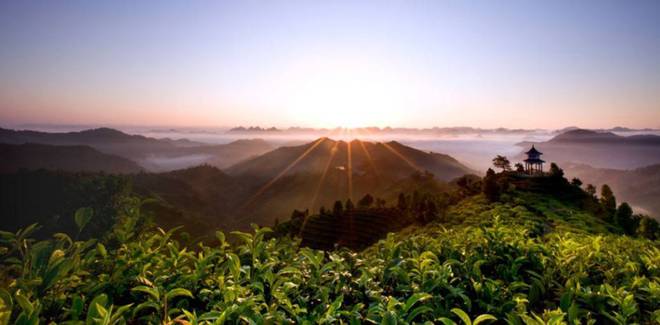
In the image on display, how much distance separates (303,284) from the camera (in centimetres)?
230

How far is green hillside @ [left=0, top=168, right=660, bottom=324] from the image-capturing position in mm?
1720

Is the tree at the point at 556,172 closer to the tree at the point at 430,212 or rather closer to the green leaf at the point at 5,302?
the tree at the point at 430,212

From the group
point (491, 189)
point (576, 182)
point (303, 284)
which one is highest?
point (303, 284)

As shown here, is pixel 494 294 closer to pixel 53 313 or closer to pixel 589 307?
pixel 589 307

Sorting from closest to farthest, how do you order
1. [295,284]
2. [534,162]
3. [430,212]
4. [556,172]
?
[295,284], [430,212], [556,172], [534,162]

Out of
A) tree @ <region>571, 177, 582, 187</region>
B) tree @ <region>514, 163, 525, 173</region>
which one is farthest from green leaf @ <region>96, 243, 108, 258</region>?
tree @ <region>514, 163, 525, 173</region>

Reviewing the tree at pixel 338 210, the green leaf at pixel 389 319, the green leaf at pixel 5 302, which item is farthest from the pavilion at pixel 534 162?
the green leaf at pixel 5 302

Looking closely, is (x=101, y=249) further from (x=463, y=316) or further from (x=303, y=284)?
(x=463, y=316)

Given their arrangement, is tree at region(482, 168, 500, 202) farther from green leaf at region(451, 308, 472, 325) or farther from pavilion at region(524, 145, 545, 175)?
green leaf at region(451, 308, 472, 325)

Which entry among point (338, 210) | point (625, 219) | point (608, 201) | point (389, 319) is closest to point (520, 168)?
point (608, 201)

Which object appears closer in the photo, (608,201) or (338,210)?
(608,201)

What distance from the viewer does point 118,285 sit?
2002 millimetres

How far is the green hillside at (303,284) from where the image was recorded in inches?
67.7

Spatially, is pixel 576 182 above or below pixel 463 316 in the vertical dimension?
below
